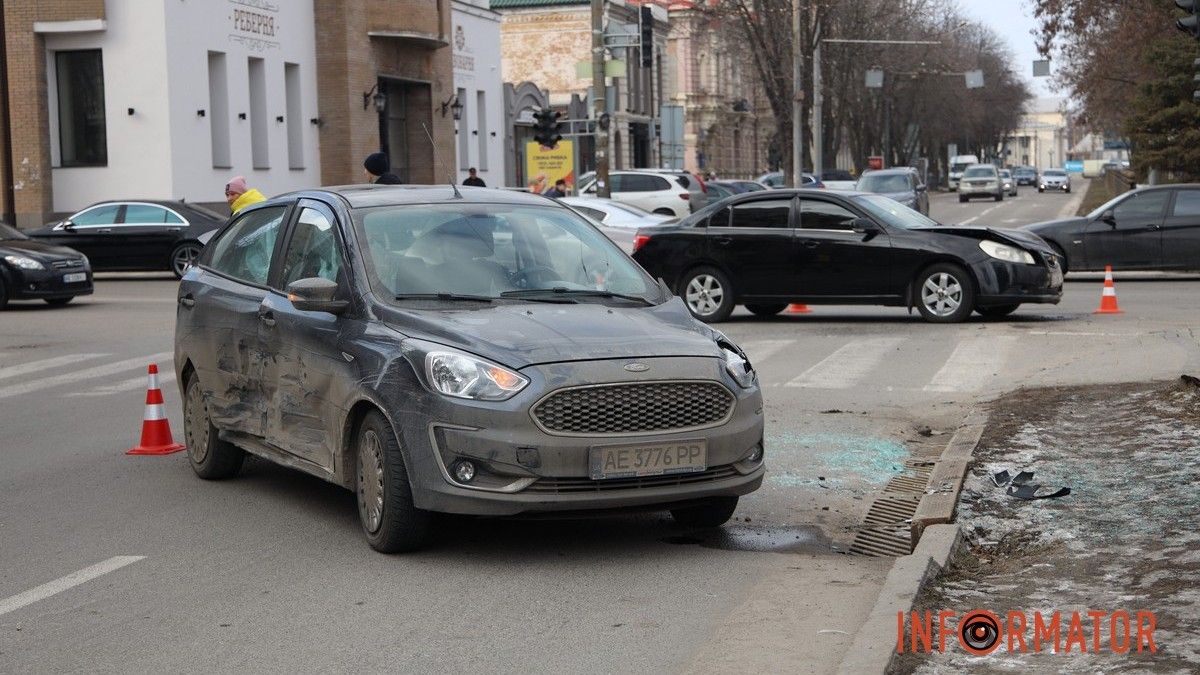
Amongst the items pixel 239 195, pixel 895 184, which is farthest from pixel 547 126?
pixel 239 195

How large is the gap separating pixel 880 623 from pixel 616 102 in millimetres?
72983

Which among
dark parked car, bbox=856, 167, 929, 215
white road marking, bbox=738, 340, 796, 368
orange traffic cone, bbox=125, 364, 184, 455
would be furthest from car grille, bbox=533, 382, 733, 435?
dark parked car, bbox=856, 167, 929, 215

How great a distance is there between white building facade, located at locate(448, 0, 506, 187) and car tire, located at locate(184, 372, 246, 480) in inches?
1697

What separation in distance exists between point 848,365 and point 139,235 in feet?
60.3

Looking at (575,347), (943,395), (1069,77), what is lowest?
(943,395)

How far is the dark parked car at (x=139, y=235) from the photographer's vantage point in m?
29.7

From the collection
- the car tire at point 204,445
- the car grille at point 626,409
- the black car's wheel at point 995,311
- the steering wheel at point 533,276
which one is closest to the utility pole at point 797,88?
the black car's wheel at point 995,311

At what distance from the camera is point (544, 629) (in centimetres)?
604

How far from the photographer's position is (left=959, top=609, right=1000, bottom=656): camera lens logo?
5547mm

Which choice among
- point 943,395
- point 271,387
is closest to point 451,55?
point 943,395

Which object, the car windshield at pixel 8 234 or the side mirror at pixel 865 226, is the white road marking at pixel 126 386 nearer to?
the side mirror at pixel 865 226

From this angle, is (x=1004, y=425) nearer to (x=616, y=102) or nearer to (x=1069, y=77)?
(x=1069, y=77)

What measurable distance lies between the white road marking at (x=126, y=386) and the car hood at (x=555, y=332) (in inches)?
278

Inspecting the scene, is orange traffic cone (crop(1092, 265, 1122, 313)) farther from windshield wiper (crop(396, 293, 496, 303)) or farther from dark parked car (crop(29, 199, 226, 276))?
dark parked car (crop(29, 199, 226, 276))
